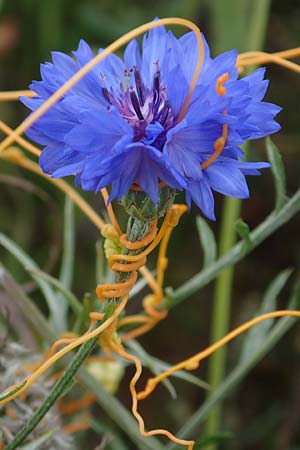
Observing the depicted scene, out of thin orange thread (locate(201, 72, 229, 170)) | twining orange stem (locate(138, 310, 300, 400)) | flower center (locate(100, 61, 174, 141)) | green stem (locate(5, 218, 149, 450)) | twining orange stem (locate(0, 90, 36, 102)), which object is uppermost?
twining orange stem (locate(0, 90, 36, 102))

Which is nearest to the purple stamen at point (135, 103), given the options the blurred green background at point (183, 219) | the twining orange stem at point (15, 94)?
the twining orange stem at point (15, 94)

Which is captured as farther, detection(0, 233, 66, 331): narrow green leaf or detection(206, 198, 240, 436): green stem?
detection(206, 198, 240, 436): green stem

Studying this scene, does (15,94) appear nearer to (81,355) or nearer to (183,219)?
(81,355)

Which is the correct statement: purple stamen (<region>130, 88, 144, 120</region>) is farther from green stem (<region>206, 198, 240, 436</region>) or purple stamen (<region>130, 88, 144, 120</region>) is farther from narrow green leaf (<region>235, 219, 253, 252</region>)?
green stem (<region>206, 198, 240, 436</region>)

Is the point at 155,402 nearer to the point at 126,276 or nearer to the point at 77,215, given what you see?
the point at 77,215

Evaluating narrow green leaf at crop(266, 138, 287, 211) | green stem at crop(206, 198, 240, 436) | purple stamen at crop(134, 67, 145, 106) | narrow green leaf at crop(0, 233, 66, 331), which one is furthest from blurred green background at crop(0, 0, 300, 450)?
purple stamen at crop(134, 67, 145, 106)

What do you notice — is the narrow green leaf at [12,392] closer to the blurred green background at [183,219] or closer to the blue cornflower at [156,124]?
the blue cornflower at [156,124]

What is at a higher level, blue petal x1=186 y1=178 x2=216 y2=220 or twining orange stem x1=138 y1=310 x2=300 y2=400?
blue petal x1=186 y1=178 x2=216 y2=220

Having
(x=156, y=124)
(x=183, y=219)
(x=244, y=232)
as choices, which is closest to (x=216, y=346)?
(x=244, y=232)
